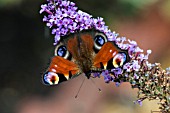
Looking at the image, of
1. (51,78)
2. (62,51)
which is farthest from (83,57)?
(51,78)

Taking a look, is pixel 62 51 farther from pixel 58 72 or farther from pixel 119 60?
pixel 119 60

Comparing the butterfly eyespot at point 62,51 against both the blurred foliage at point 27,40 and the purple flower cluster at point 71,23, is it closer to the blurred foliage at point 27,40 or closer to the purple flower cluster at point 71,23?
the purple flower cluster at point 71,23

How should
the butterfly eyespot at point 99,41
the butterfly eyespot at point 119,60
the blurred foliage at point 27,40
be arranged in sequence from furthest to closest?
1. the blurred foliage at point 27,40
2. the butterfly eyespot at point 99,41
3. the butterfly eyespot at point 119,60

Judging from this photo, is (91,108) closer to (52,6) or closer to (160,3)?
(160,3)

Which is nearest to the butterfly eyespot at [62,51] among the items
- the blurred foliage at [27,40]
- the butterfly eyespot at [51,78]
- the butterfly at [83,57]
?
the butterfly at [83,57]

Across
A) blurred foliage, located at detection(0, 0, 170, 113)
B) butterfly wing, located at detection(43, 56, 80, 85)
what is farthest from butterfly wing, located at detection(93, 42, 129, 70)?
blurred foliage, located at detection(0, 0, 170, 113)
